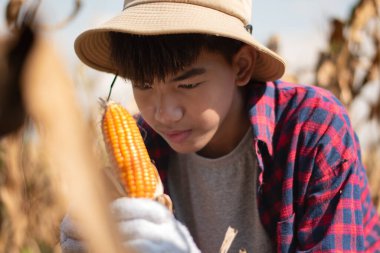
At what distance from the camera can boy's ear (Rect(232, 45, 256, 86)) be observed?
160 centimetres

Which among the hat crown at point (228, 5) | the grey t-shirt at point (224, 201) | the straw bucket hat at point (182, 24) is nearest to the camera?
the straw bucket hat at point (182, 24)

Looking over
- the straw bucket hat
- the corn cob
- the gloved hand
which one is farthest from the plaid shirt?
the gloved hand

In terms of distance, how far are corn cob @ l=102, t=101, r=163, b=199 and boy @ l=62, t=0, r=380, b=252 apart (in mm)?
100

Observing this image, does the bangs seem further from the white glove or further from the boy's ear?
the white glove

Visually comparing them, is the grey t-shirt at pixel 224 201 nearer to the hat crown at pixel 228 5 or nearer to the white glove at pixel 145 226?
the hat crown at pixel 228 5

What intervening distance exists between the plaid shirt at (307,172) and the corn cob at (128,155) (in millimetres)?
416

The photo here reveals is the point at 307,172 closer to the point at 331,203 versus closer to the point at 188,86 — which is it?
the point at 331,203

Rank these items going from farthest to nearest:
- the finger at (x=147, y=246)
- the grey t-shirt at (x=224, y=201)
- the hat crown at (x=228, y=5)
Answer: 1. the grey t-shirt at (x=224, y=201)
2. the hat crown at (x=228, y=5)
3. the finger at (x=147, y=246)

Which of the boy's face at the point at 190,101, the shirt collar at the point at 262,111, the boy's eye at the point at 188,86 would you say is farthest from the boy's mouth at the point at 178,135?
the shirt collar at the point at 262,111

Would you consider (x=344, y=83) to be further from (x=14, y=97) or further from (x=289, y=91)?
(x=14, y=97)

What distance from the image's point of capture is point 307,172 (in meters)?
1.47

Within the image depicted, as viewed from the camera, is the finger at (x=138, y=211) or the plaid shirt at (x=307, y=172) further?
the plaid shirt at (x=307, y=172)

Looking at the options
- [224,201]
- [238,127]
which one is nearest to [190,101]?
[238,127]

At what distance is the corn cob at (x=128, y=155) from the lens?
1156mm
